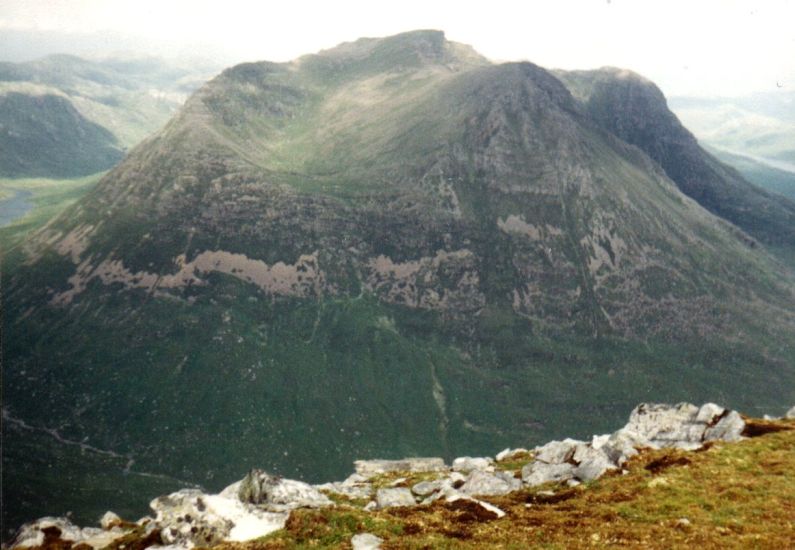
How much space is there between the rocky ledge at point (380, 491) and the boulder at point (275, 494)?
0.09 m

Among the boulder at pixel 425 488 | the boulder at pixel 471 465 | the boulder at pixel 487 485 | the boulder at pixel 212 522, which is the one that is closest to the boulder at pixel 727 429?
the boulder at pixel 487 485

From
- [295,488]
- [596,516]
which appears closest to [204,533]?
[295,488]

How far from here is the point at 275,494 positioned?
49.9 metres

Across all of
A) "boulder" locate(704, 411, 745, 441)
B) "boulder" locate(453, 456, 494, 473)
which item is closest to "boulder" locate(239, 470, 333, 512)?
"boulder" locate(453, 456, 494, 473)

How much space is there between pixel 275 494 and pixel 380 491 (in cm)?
1051

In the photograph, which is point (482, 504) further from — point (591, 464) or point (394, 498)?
point (591, 464)

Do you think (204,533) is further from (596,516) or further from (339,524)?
(596,516)

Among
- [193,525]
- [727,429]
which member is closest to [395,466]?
[193,525]

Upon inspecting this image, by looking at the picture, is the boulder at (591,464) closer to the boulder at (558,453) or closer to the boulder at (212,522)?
the boulder at (558,453)

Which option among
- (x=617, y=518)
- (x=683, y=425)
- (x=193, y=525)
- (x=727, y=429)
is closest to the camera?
(x=617, y=518)

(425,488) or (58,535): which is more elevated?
(425,488)

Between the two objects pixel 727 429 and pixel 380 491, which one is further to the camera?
pixel 727 429

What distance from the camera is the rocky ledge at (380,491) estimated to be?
4344 cm

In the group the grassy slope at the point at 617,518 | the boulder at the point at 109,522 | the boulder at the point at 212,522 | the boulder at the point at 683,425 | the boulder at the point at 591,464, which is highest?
the grassy slope at the point at 617,518
